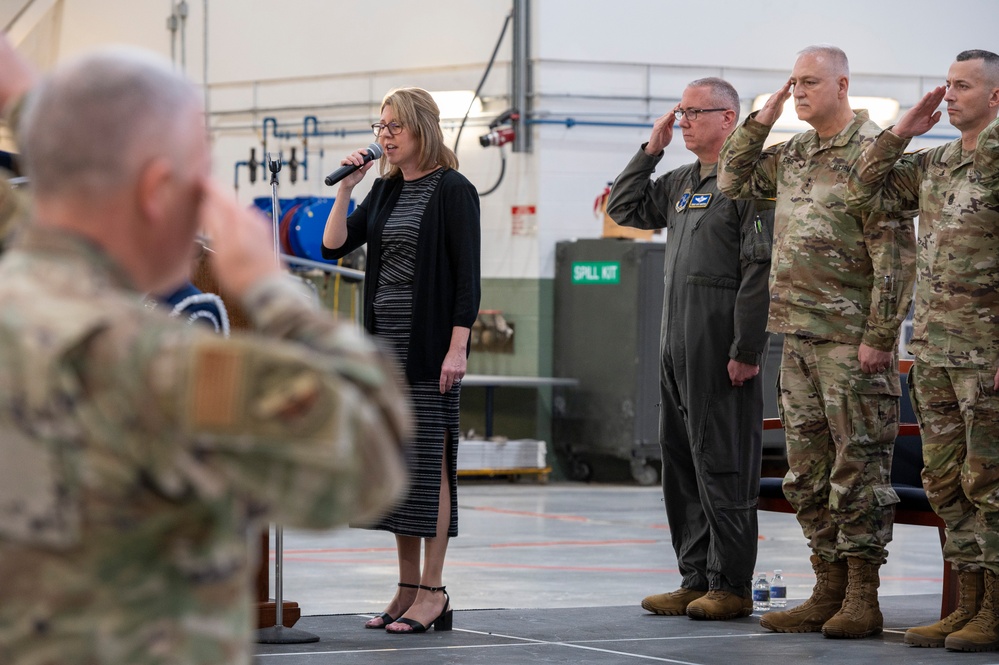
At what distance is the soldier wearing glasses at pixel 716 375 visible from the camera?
4582mm

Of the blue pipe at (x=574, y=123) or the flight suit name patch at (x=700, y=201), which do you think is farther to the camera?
the blue pipe at (x=574, y=123)

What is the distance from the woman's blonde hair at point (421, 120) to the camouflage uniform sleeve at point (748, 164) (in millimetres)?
884

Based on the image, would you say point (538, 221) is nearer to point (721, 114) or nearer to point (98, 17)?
point (98, 17)

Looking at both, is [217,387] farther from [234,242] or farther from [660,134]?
[660,134]

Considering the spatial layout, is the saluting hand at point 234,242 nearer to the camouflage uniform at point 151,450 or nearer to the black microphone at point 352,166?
the camouflage uniform at point 151,450

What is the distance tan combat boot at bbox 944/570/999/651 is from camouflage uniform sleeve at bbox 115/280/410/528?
324 cm

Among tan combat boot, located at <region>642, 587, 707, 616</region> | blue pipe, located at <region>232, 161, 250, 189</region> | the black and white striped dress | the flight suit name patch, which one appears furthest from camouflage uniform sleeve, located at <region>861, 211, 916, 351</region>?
blue pipe, located at <region>232, 161, 250, 189</region>

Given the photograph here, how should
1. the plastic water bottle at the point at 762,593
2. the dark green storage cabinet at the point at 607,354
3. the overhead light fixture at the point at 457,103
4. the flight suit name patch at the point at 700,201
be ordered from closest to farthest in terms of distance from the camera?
the flight suit name patch at the point at 700,201, the plastic water bottle at the point at 762,593, the dark green storage cabinet at the point at 607,354, the overhead light fixture at the point at 457,103

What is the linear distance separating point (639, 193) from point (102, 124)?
4096 mm

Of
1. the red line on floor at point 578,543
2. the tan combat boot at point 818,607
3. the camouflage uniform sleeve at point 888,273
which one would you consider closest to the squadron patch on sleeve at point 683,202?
the camouflage uniform sleeve at point 888,273

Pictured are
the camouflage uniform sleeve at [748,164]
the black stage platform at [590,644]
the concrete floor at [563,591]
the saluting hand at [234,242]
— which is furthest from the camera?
the camouflage uniform sleeve at [748,164]

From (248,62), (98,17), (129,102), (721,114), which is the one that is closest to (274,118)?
(248,62)

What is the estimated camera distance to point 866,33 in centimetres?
1246

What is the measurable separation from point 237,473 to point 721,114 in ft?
13.3
